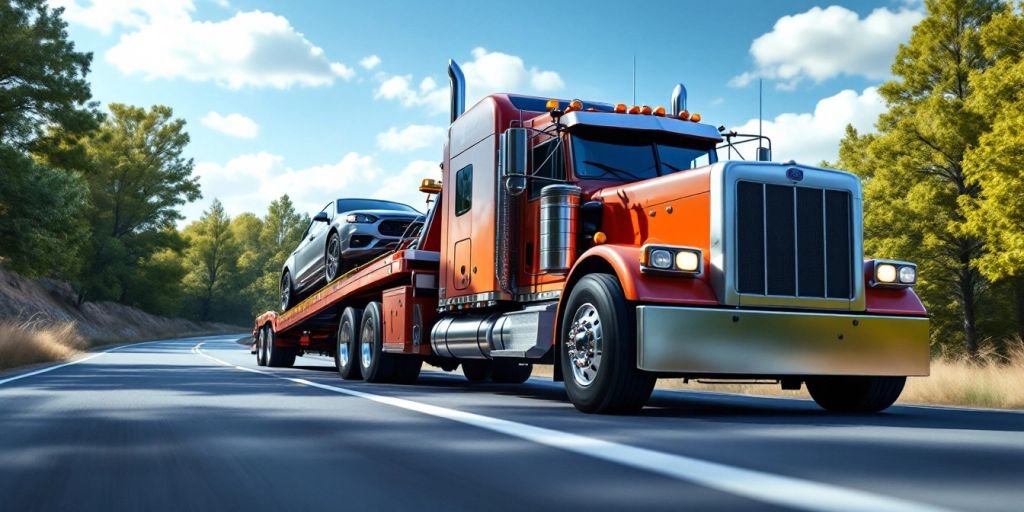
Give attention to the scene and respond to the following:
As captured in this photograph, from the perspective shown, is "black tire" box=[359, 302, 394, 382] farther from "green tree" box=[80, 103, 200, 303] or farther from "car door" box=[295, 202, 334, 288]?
"green tree" box=[80, 103, 200, 303]

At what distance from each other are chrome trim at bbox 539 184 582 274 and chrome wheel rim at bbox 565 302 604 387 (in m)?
0.76

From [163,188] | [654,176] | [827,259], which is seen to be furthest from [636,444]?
[163,188]

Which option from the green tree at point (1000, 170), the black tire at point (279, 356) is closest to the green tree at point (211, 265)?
the black tire at point (279, 356)

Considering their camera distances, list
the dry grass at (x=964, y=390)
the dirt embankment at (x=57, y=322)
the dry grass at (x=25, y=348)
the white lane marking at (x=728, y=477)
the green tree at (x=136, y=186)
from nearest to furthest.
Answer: the white lane marking at (x=728, y=477) < the dry grass at (x=964, y=390) < the dry grass at (x=25, y=348) < the dirt embankment at (x=57, y=322) < the green tree at (x=136, y=186)

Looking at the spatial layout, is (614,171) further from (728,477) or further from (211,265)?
(211,265)

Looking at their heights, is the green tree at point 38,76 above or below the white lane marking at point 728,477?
above

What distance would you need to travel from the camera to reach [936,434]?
18.3 ft

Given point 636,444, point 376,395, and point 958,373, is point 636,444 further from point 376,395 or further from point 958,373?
point 958,373

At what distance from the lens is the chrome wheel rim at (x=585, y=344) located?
7129mm

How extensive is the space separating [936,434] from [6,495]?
489 cm

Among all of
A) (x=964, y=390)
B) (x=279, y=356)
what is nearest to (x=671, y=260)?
(x=964, y=390)

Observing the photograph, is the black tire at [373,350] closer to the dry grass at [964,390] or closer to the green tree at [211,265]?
the dry grass at [964,390]

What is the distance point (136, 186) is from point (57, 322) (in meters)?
20.2

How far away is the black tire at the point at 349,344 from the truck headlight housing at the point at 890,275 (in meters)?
7.52
